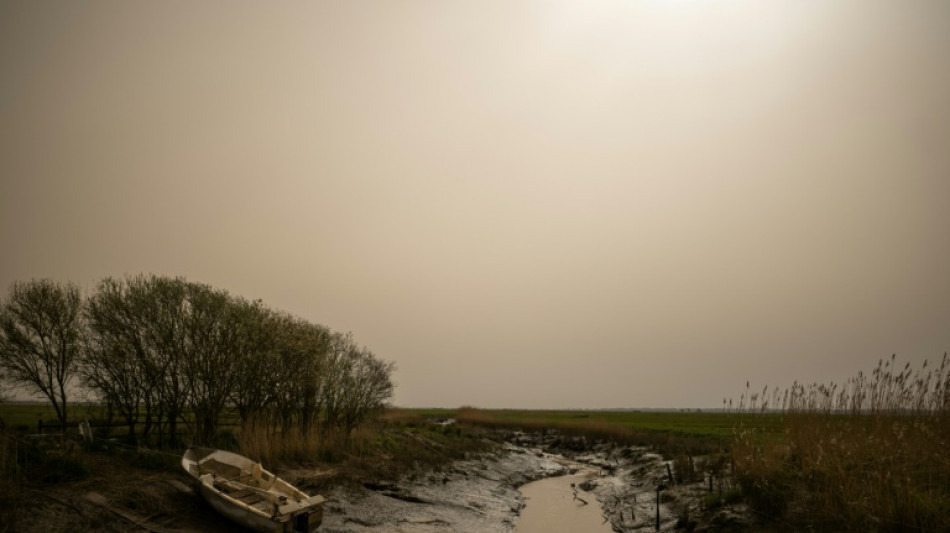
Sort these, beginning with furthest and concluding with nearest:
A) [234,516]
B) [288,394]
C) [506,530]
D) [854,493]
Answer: [288,394] → [506,530] → [234,516] → [854,493]

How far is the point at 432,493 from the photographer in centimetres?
2023

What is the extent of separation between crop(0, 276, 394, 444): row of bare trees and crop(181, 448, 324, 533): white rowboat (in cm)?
534

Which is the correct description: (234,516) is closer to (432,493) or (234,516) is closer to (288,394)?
(432,493)

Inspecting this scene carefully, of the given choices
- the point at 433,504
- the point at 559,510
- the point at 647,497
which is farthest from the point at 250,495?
the point at 647,497

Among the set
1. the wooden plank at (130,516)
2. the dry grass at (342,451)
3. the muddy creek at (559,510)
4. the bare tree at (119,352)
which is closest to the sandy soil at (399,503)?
the wooden plank at (130,516)

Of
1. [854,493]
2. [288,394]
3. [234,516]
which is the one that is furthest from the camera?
[288,394]

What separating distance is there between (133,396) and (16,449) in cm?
798

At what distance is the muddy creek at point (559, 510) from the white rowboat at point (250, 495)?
7427 mm

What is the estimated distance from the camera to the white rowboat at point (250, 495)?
1215cm

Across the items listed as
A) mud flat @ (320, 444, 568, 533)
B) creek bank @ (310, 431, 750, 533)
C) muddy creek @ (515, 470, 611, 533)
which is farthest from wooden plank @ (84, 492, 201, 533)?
muddy creek @ (515, 470, 611, 533)

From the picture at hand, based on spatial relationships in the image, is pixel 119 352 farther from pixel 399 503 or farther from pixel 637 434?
pixel 637 434

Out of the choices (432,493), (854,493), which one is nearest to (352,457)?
(432,493)

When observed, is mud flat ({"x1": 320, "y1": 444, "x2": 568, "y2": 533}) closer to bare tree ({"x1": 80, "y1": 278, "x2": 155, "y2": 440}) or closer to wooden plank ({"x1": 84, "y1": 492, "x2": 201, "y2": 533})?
wooden plank ({"x1": 84, "y1": 492, "x2": 201, "y2": 533})

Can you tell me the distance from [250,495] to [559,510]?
40.3ft
